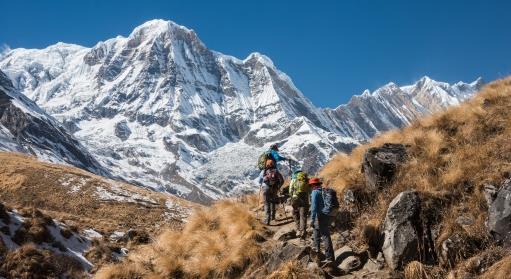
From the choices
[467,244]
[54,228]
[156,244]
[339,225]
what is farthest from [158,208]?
[467,244]

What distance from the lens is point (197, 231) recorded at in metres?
16.0

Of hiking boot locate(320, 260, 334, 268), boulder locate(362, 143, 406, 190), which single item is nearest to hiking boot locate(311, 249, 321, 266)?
hiking boot locate(320, 260, 334, 268)

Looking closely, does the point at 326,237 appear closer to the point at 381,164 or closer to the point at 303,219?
the point at 303,219

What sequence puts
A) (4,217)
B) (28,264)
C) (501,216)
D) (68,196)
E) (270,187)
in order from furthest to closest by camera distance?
1. (68,196)
2. (4,217)
3. (28,264)
4. (270,187)
5. (501,216)

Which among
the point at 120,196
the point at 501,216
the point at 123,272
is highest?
the point at 120,196

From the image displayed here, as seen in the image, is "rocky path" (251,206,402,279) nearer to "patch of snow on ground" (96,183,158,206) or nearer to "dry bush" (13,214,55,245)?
"dry bush" (13,214,55,245)

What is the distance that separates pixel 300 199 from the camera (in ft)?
47.0

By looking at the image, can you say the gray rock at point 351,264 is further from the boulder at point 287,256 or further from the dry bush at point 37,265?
the dry bush at point 37,265

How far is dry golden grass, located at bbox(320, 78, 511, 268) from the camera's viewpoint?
11414 mm

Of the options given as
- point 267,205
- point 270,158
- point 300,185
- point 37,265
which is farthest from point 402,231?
point 37,265

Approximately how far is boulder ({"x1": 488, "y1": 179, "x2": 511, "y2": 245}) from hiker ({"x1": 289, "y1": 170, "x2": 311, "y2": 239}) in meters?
4.95

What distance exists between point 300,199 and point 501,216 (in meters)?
5.55

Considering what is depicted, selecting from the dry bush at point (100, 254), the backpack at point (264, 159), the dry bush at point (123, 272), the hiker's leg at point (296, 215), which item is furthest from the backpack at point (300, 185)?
the dry bush at point (100, 254)

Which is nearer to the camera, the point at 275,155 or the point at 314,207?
the point at 314,207
